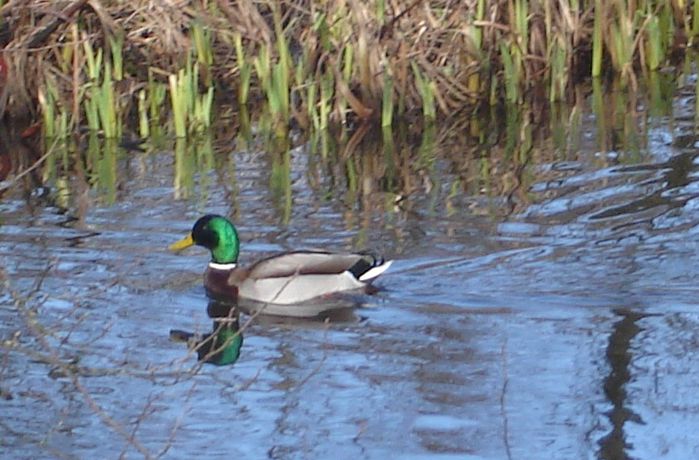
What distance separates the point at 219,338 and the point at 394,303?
93 cm

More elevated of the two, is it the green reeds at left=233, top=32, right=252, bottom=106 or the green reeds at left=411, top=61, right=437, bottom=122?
the green reeds at left=233, top=32, right=252, bottom=106

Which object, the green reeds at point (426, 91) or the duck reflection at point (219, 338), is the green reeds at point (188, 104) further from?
the duck reflection at point (219, 338)

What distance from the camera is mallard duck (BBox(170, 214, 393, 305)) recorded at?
343 inches

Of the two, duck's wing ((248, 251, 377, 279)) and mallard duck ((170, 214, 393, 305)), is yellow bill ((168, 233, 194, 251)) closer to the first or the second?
mallard duck ((170, 214, 393, 305))

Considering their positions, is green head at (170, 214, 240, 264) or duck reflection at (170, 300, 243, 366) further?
green head at (170, 214, 240, 264)

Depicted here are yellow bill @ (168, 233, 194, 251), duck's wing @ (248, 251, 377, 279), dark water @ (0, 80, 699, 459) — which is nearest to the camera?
dark water @ (0, 80, 699, 459)

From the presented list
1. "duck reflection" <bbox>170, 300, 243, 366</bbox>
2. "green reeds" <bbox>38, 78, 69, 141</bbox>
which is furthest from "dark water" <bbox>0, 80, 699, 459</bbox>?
"green reeds" <bbox>38, 78, 69, 141</bbox>

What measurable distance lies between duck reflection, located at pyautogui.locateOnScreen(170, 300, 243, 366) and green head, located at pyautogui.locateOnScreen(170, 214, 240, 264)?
35 cm

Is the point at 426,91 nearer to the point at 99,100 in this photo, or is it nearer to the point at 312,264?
the point at 99,100

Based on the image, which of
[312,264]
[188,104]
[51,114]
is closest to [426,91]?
[188,104]

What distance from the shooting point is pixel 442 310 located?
27.3ft

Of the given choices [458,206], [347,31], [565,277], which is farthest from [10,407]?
[347,31]

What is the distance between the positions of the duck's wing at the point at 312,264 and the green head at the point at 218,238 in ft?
1.03

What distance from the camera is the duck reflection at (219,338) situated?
7502 millimetres
